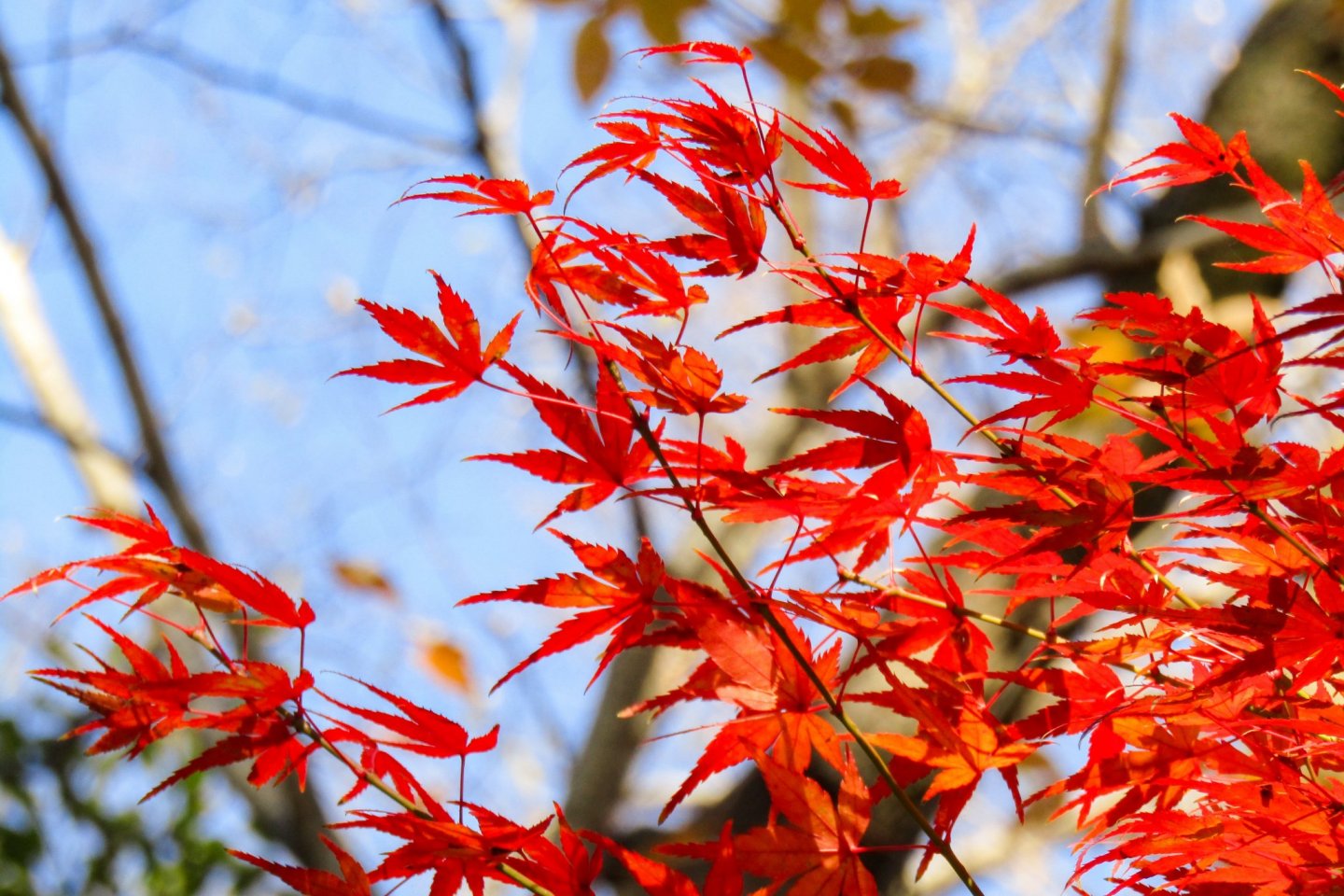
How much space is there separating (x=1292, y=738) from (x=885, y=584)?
8.2 inches

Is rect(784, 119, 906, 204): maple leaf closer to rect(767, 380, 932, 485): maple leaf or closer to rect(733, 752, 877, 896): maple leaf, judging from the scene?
rect(767, 380, 932, 485): maple leaf

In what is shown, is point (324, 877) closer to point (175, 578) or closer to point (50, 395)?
point (175, 578)

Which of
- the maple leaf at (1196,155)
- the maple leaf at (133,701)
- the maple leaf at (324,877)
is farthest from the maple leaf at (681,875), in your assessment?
the maple leaf at (1196,155)

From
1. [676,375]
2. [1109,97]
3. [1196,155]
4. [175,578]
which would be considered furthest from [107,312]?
[1109,97]

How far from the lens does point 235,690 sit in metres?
0.52

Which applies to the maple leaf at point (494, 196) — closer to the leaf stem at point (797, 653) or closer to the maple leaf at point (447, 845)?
the leaf stem at point (797, 653)

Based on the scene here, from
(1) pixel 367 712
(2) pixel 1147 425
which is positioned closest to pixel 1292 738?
(2) pixel 1147 425

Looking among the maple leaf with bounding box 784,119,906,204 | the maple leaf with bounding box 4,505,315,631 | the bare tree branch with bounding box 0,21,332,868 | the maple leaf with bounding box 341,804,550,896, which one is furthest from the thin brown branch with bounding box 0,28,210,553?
the maple leaf with bounding box 784,119,906,204

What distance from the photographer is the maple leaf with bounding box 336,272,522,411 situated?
20.4 inches

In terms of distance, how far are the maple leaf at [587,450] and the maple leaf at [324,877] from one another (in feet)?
0.63

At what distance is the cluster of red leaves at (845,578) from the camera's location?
0.50 meters

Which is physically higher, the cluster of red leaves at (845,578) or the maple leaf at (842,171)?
the maple leaf at (842,171)

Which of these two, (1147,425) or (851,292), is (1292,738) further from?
(851,292)

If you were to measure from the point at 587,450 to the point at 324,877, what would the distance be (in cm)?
24
